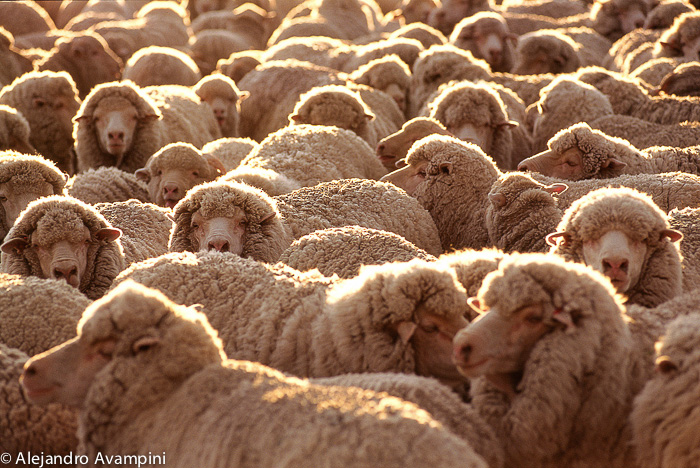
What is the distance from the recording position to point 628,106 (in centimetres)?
804

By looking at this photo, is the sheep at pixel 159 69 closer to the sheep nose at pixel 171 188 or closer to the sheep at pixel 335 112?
the sheep at pixel 335 112

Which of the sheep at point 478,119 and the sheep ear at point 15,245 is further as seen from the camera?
the sheep at point 478,119

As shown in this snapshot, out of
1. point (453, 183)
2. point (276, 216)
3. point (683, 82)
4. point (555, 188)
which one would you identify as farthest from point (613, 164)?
point (683, 82)

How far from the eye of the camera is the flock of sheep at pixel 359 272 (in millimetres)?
3070

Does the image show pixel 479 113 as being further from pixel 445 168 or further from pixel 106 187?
pixel 106 187

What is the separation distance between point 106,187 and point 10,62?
16.1 ft

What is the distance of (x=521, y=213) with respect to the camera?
5406mm

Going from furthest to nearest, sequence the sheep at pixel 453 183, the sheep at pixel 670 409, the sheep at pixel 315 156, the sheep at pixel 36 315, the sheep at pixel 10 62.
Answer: the sheep at pixel 10 62
the sheep at pixel 315 156
the sheep at pixel 453 183
the sheep at pixel 36 315
the sheep at pixel 670 409

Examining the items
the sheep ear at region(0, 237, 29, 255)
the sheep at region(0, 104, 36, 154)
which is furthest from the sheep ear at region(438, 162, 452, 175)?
the sheep at region(0, 104, 36, 154)

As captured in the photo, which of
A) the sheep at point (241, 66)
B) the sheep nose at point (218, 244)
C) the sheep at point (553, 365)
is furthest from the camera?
the sheep at point (241, 66)

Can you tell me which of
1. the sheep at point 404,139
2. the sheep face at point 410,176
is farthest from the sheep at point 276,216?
the sheep at point 404,139

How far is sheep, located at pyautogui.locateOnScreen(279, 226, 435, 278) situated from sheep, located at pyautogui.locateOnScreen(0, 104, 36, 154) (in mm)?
3717

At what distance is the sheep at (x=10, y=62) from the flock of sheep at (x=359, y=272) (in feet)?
6.97

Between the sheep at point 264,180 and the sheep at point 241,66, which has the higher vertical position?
the sheep at point 264,180
